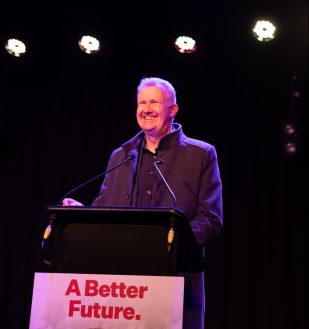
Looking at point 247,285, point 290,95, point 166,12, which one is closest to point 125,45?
point 166,12

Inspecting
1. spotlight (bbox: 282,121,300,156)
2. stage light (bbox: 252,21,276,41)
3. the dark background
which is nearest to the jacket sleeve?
spotlight (bbox: 282,121,300,156)

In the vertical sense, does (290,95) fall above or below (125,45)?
below

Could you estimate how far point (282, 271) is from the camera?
15.9 ft

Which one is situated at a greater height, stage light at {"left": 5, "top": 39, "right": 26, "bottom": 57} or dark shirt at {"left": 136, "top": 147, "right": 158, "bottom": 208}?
stage light at {"left": 5, "top": 39, "right": 26, "bottom": 57}

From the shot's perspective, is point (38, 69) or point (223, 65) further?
point (38, 69)

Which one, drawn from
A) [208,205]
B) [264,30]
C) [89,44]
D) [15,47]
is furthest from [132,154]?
[15,47]

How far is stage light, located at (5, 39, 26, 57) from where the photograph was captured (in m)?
5.37

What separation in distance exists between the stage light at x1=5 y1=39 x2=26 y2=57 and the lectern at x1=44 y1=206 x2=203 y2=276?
349cm

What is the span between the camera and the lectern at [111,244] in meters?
2.19

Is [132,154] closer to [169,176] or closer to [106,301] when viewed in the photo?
[169,176]

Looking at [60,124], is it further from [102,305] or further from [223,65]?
[102,305]

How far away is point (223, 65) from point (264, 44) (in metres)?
0.44

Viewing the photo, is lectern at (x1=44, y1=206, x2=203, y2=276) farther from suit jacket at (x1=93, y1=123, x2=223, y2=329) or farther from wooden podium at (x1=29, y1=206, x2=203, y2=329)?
suit jacket at (x1=93, y1=123, x2=223, y2=329)

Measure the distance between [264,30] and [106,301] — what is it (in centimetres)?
334
